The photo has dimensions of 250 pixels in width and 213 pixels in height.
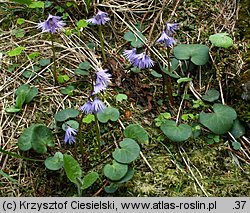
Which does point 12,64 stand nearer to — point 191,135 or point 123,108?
point 123,108

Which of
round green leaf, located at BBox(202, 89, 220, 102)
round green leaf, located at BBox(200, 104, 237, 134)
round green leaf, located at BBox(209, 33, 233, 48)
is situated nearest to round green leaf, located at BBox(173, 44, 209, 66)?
round green leaf, located at BBox(209, 33, 233, 48)

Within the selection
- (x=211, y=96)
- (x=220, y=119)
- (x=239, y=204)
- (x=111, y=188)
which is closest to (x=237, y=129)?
(x=220, y=119)

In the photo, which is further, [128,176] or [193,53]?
[193,53]

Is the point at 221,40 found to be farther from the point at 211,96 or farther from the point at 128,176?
the point at 128,176

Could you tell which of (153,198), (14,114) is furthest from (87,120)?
(153,198)

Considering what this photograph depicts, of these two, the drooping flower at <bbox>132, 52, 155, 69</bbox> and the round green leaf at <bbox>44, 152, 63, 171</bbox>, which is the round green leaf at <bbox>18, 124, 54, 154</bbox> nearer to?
the round green leaf at <bbox>44, 152, 63, 171</bbox>

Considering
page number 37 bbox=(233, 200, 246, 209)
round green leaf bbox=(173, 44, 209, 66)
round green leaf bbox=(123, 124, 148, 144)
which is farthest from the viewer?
round green leaf bbox=(173, 44, 209, 66)
